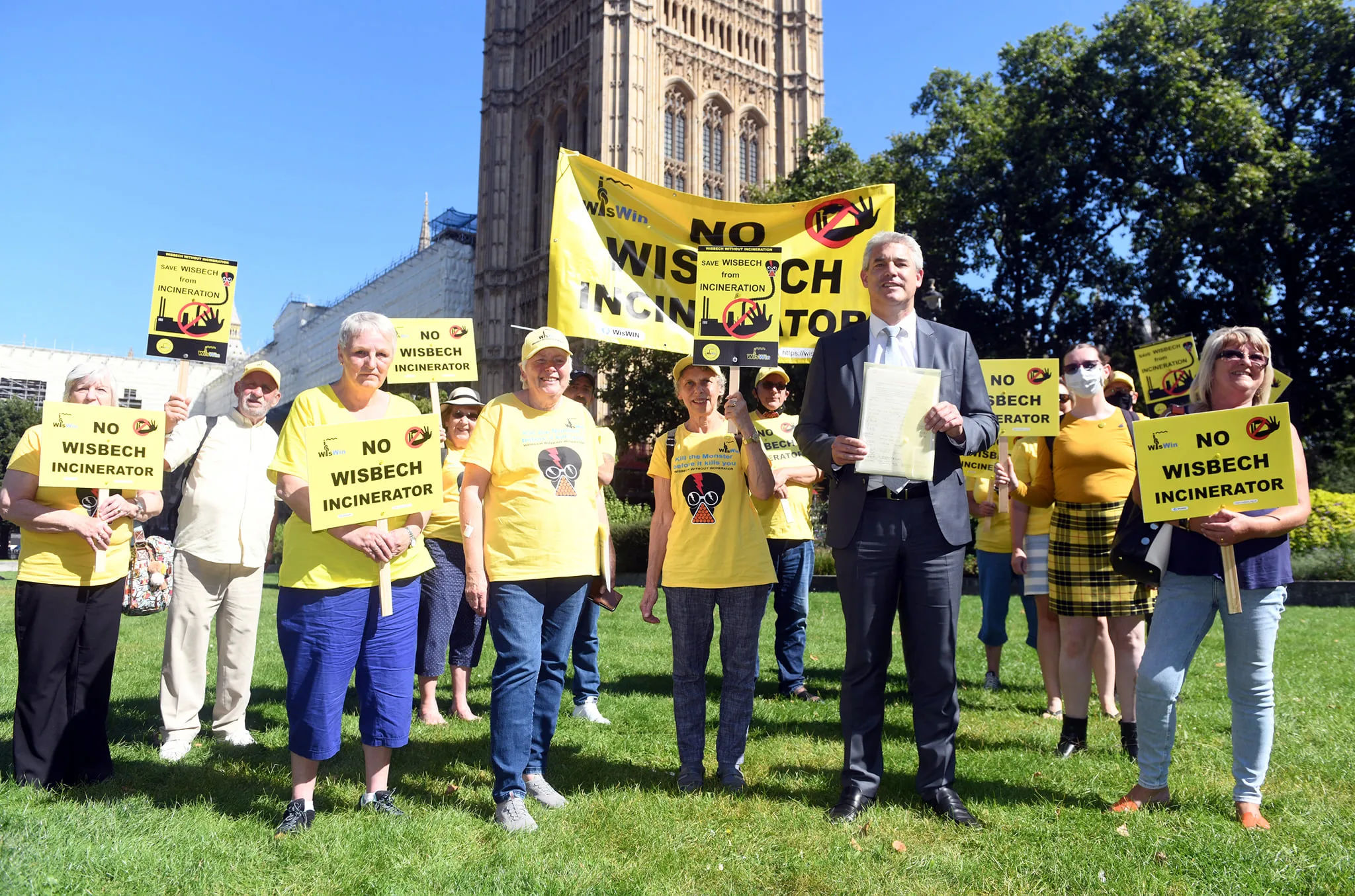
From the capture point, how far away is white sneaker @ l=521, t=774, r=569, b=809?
14.3 ft

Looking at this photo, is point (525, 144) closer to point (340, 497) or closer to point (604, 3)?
point (604, 3)

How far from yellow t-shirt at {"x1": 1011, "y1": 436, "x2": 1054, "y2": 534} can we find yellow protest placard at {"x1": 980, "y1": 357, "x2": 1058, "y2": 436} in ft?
0.48

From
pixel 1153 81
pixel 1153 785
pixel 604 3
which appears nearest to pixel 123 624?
pixel 1153 785

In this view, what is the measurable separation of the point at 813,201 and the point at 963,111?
26448 mm

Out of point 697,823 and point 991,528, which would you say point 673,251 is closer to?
point 991,528

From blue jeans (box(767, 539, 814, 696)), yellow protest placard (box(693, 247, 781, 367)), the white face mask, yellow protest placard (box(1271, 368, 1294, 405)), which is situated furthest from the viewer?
blue jeans (box(767, 539, 814, 696))

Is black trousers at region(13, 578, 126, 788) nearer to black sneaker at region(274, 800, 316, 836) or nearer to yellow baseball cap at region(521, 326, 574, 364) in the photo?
black sneaker at region(274, 800, 316, 836)

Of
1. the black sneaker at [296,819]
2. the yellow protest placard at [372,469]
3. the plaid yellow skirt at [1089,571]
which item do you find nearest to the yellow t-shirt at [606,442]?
the yellow protest placard at [372,469]

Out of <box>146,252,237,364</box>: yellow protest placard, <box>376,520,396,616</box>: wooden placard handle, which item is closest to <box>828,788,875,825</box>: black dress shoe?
<box>376,520,396,616</box>: wooden placard handle

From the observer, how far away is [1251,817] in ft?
13.1

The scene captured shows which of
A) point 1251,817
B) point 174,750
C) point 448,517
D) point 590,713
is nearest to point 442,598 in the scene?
point 448,517

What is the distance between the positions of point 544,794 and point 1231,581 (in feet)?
10.2

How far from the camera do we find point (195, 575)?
5695mm

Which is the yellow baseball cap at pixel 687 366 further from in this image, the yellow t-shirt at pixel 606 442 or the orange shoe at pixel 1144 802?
the orange shoe at pixel 1144 802
